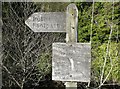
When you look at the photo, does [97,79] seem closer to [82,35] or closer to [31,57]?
[82,35]

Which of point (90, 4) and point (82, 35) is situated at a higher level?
point (90, 4)

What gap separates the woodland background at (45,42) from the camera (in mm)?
4379

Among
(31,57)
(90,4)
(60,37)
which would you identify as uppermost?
(90,4)

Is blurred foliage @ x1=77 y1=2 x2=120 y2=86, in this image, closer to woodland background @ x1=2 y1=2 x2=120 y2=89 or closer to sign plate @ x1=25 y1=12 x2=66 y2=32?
woodland background @ x1=2 y1=2 x2=120 y2=89

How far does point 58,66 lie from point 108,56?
281 centimetres

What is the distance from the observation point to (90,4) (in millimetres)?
4500

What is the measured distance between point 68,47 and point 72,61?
4.0 inches

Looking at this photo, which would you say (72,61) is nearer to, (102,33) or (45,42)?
(45,42)

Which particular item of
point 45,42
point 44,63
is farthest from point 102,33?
point 44,63

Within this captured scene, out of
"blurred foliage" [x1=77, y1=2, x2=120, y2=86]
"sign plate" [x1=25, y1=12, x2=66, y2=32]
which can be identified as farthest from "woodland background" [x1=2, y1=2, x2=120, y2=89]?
"sign plate" [x1=25, y1=12, x2=66, y2=32]

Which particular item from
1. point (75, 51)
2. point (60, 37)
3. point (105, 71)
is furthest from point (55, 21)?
point (105, 71)

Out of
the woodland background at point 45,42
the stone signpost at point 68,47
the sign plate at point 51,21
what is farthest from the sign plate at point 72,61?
the woodland background at point 45,42

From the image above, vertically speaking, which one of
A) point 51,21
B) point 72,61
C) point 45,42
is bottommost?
point 72,61

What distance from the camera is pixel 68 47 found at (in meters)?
1.76
